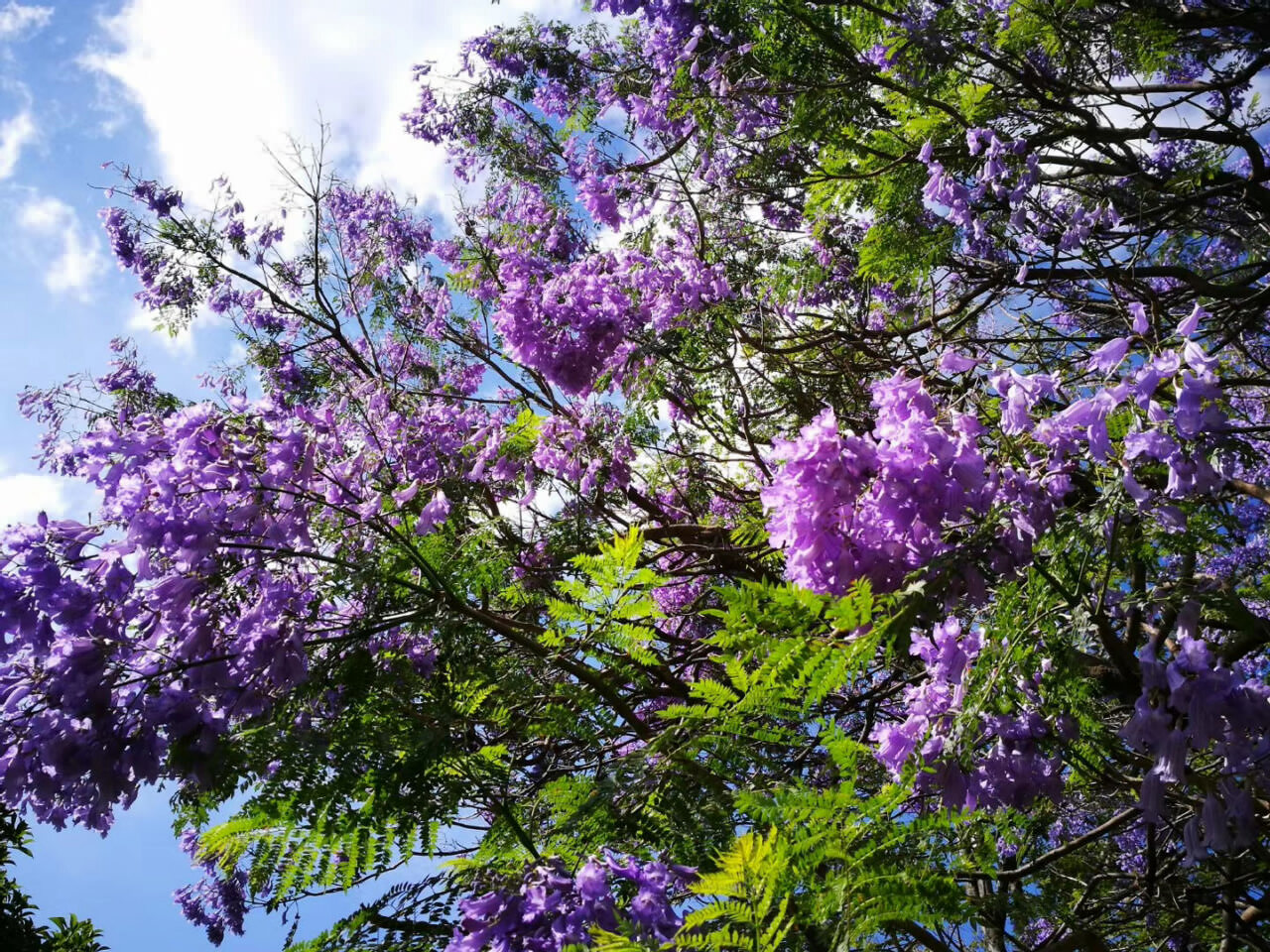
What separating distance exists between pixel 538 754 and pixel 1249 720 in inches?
128

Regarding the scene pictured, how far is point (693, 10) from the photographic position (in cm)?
443

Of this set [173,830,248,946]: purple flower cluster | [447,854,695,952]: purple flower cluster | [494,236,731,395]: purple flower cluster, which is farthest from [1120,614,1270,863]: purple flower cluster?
[173,830,248,946]: purple flower cluster

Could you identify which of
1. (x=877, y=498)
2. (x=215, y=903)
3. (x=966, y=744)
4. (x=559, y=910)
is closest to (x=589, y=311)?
(x=877, y=498)

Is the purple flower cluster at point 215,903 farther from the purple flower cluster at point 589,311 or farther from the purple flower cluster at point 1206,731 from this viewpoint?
the purple flower cluster at point 1206,731

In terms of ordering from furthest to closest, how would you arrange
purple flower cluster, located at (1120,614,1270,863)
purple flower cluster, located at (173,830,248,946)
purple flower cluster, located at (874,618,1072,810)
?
1. purple flower cluster, located at (173,830,248,946)
2. purple flower cluster, located at (874,618,1072,810)
3. purple flower cluster, located at (1120,614,1270,863)

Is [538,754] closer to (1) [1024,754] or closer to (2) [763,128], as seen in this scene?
(1) [1024,754]

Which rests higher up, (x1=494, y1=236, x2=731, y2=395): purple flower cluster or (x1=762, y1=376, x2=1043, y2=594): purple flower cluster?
(x1=494, y1=236, x2=731, y2=395): purple flower cluster

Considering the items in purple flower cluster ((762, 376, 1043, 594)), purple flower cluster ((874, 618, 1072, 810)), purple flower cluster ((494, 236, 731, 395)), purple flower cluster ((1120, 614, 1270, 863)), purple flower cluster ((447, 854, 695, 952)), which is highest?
purple flower cluster ((494, 236, 731, 395))

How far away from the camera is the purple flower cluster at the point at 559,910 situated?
142cm

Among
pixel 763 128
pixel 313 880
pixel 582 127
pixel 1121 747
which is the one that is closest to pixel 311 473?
pixel 313 880

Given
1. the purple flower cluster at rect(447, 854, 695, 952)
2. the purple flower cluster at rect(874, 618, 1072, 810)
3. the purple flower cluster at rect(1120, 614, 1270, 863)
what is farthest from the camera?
the purple flower cluster at rect(874, 618, 1072, 810)

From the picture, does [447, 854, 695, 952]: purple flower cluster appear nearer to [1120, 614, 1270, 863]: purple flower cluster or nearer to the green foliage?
[1120, 614, 1270, 863]: purple flower cluster

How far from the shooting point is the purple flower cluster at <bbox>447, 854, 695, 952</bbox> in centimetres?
142

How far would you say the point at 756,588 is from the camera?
154cm
